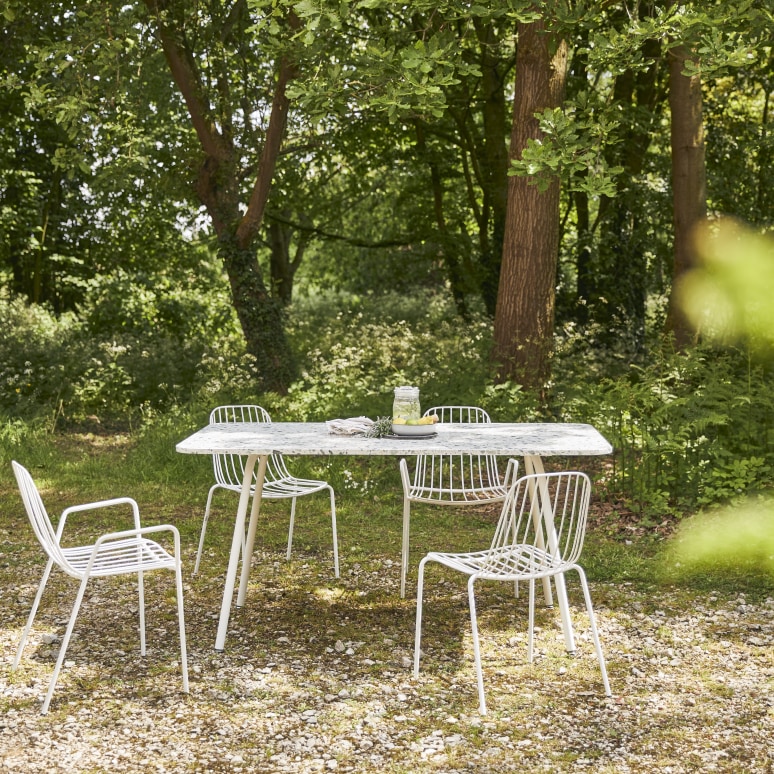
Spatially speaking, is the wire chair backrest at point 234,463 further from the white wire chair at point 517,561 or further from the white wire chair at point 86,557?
the white wire chair at point 517,561

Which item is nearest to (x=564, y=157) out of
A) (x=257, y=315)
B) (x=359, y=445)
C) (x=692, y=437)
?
(x=692, y=437)

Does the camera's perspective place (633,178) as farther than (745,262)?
Yes

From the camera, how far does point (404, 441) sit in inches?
170

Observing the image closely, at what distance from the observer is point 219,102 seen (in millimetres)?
10891

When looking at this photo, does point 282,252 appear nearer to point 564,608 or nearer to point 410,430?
point 410,430

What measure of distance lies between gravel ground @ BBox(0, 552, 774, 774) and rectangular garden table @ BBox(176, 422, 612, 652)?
0.31m

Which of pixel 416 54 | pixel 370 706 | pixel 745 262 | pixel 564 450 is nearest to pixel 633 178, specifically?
pixel 745 262

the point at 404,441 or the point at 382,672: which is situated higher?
the point at 404,441

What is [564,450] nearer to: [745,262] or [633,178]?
[745,262]

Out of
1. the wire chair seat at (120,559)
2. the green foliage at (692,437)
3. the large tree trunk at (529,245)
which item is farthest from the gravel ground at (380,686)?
the large tree trunk at (529,245)

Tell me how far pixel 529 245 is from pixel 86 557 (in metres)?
5.21

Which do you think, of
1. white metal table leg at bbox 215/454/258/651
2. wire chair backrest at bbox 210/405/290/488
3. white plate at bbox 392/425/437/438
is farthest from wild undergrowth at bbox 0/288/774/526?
white metal table leg at bbox 215/454/258/651

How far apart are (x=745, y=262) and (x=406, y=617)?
5792 mm

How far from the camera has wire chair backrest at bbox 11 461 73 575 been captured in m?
3.54
